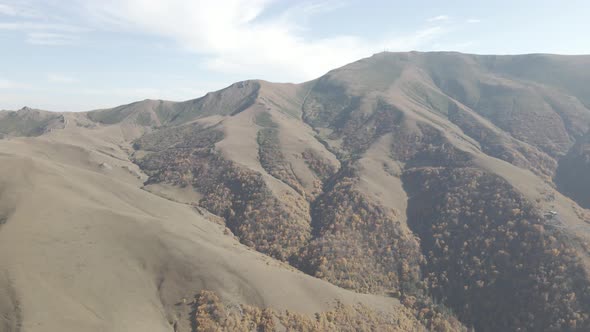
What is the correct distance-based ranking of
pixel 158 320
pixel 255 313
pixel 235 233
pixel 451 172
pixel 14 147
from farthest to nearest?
pixel 451 172 → pixel 14 147 → pixel 235 233 → pixel 255 313 → pixel 158 320

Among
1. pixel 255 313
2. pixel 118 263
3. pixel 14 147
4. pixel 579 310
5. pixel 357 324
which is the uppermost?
pixel 14 147

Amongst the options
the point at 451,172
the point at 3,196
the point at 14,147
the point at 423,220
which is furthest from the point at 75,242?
the point at 451,172

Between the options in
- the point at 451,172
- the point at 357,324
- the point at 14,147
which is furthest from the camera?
the point at 451,172

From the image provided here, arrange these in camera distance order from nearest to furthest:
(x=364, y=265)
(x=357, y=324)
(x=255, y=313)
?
1. (x=255, y=313)
2. (x=357, y=324)
3. (x=364, y=265)

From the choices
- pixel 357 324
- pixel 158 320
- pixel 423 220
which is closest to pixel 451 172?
pixel 423 220

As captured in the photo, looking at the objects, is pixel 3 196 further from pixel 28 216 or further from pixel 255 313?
pixel 255 313

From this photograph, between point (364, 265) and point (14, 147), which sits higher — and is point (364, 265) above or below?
below

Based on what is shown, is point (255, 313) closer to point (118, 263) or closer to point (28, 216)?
point (118, 263)

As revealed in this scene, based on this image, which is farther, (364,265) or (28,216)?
(364,265)

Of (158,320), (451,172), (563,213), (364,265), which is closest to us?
(158,320)
